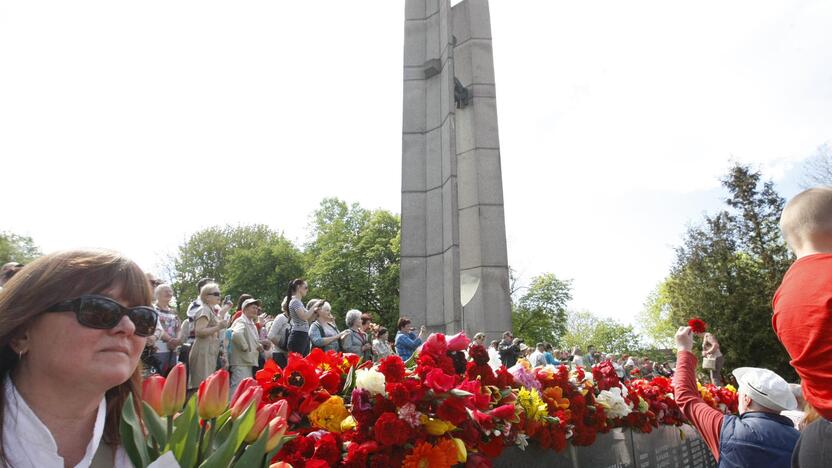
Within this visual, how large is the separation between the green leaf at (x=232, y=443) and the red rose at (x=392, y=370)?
0.97 metres

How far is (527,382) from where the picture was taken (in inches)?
131

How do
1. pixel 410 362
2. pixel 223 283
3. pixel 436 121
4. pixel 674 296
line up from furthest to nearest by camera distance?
pixel 223 283 → pixel 674 296 → pixel 436 121 → pixel 410 362

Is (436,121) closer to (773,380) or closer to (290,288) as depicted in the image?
(290,288)

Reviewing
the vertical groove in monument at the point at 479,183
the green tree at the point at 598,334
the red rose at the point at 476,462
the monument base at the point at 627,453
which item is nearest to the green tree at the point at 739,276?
the vertical groove in monument at the point at 479,183

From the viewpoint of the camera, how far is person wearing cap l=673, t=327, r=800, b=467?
9.57ft

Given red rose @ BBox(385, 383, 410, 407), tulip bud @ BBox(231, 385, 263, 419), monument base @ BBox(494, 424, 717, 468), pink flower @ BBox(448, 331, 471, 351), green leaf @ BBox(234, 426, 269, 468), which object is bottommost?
monument base @ BBox(494, 424, 717, 468)

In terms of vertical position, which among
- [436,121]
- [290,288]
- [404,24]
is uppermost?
[404,24]

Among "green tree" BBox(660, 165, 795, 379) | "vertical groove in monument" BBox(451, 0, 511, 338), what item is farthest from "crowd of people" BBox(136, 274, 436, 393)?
"green tree" BBox(660, 165, 795, 379)

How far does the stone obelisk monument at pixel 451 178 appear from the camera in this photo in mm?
13578

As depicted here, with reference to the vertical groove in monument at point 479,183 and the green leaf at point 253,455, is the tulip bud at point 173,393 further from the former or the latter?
the vertical groove in monument at point 479,183

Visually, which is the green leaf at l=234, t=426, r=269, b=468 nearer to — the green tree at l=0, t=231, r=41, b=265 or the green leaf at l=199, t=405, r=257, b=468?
the green leaf at l=199, t=405, r=257, b=468

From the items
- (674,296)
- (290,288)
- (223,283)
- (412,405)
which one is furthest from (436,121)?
(223,283)

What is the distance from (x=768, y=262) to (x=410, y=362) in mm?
26425

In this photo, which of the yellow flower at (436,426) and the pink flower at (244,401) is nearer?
the pink flower at (244,401)
